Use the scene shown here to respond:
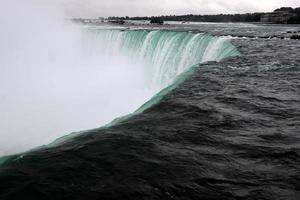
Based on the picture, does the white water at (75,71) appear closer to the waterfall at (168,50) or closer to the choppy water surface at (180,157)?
the waterfall at (168,50)

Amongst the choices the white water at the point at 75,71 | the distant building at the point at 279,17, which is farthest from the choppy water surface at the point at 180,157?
the distant building at the point at 279,17

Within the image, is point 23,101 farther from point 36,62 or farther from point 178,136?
point 178,136

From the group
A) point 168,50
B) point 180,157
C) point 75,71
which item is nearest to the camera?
point 180,157

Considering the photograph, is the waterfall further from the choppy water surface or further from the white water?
the choppy water surface

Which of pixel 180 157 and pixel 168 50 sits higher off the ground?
pixel 168 50

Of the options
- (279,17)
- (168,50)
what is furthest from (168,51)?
(279,17)

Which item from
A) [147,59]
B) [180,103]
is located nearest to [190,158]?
[180,103]

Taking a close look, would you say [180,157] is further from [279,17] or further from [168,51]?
[279,17]
